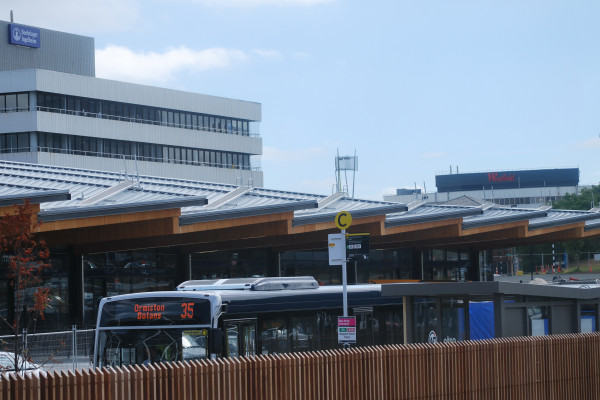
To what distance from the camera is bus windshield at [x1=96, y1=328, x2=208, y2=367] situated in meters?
17.8

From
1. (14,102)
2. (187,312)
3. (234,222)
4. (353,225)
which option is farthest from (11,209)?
(14,102)

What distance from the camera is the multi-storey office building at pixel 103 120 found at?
6925 centimetres

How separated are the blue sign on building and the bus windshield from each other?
6063 centimetres

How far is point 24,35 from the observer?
75688mm

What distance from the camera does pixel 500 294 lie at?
51.2ft

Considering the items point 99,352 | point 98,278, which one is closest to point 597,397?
point 99,352

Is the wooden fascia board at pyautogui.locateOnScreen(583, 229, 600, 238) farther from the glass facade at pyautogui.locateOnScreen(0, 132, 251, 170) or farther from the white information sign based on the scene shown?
the white information sign

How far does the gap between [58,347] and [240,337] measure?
10.4 m

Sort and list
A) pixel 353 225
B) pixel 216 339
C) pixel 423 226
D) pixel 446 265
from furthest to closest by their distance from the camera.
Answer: pixel 446 265
pixel 423 226
pixel 353 225
pixel 216 339

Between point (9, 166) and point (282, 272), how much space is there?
458 inches

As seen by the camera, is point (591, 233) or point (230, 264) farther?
point (591, 233)

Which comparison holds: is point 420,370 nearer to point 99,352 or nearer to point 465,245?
point 99,352

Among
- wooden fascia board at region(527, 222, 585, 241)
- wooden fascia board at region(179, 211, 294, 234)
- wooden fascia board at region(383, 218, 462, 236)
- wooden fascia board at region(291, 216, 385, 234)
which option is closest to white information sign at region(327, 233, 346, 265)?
wooden fascia board at region(179, 211, 294, 234)

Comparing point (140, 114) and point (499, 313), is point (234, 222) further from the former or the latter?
point (140, 114)
